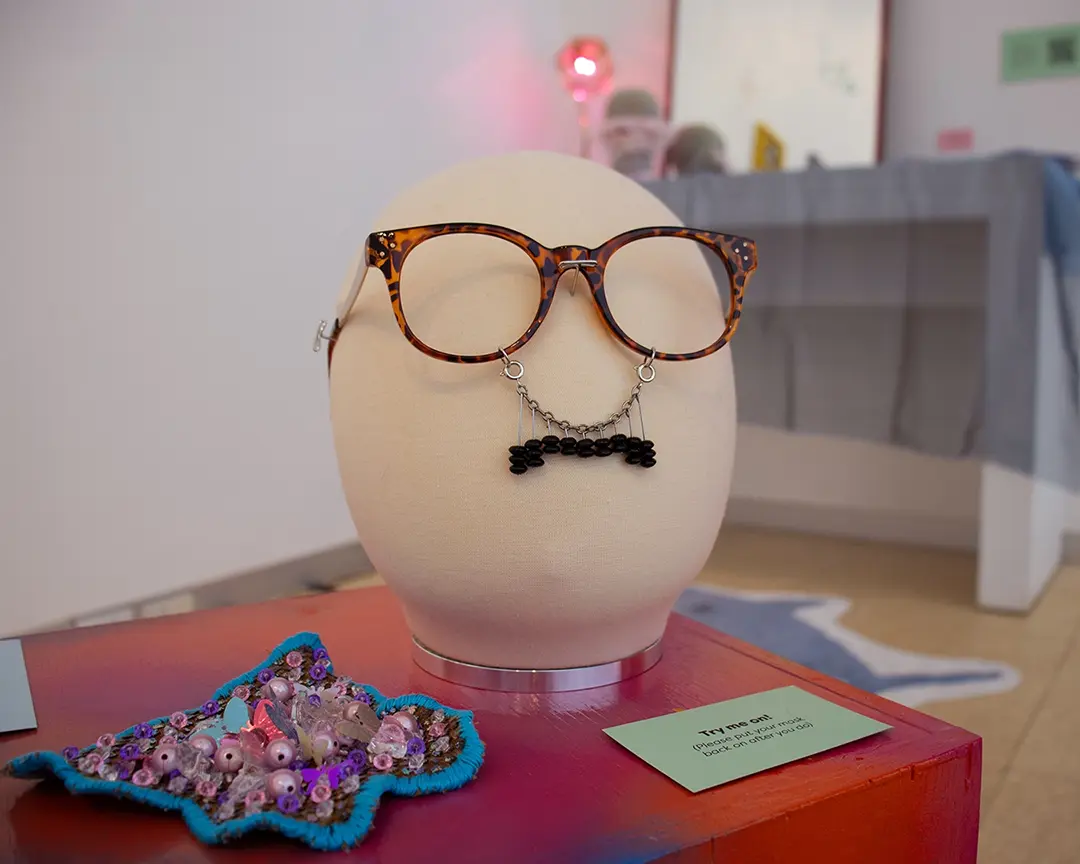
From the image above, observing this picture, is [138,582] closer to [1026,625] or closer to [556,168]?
[556,168]

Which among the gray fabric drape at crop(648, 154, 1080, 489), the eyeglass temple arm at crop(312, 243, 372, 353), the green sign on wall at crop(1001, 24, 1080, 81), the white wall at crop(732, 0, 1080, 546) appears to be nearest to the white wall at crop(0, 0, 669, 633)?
the gray fabric drape at crop(648, 154, 1080, 489)

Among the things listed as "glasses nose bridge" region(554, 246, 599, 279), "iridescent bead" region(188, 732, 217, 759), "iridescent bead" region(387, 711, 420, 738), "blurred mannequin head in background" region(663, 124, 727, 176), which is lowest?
"iridescent bead" region(387, 711, 420, 738)

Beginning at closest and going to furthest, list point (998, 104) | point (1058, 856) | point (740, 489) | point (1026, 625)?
1. point (1058, 856)
2. point (1026, 625)
3. point (998, 104)
4. point (740, 489)

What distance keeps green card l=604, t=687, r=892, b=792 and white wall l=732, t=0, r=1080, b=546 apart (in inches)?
68.8

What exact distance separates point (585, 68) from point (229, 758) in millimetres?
2087

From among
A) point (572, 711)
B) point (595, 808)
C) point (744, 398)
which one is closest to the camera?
point (595, 808)

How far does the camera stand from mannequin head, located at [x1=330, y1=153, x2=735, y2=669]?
19.3 inches

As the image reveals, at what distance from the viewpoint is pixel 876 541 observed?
86.9 inches

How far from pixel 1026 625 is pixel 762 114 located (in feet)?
4.73

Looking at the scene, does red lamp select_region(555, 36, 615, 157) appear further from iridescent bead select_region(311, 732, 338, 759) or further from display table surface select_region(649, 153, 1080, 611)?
iridescent bead select_region(311, 732, 338, 759)

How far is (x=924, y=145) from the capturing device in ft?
7.54

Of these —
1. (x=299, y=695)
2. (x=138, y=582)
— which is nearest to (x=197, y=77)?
(x=138, y=582)

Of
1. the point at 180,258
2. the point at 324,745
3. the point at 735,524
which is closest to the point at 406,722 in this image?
the point at 324,745

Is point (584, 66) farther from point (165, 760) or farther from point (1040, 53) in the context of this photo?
point (165, 760)
